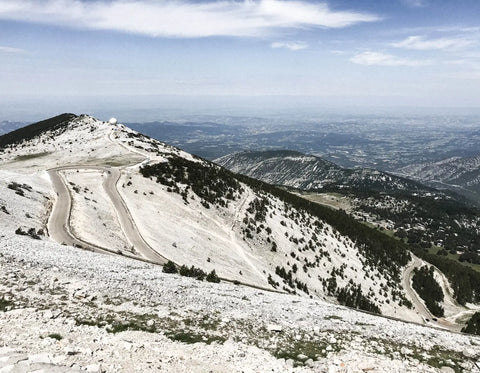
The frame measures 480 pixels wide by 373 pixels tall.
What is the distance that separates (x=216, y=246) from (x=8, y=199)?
22.7 metres

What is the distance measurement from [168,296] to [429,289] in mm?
66812

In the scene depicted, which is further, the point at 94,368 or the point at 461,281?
the point at 461,281

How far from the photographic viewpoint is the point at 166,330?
13.5 metres

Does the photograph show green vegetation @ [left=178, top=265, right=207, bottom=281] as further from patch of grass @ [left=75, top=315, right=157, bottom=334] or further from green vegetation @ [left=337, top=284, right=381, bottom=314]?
green vegetation @ [left=337, top=284, right=381, bottom=314]

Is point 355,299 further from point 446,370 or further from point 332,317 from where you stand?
point 446,370

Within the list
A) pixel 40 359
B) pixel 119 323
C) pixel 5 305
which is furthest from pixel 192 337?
pixel 5 305

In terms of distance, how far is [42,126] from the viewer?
11456 cm

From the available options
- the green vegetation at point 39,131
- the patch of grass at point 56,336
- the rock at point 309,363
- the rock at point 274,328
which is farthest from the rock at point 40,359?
the green vegetation at point 39,131

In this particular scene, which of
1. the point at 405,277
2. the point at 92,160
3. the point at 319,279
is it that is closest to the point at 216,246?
the point at 319,279

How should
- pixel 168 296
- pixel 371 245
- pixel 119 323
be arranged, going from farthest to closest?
pixel 371 245
pixel 168 296
pixel 119 323

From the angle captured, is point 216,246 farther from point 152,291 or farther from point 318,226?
point 318,226

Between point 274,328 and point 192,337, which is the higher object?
point 192,337

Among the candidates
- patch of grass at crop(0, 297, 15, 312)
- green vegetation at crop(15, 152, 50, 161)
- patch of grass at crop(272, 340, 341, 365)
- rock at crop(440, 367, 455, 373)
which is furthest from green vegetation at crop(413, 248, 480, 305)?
green vegetation at crop(15, 152, 50, 161)

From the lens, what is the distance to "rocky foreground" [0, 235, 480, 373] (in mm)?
10844
